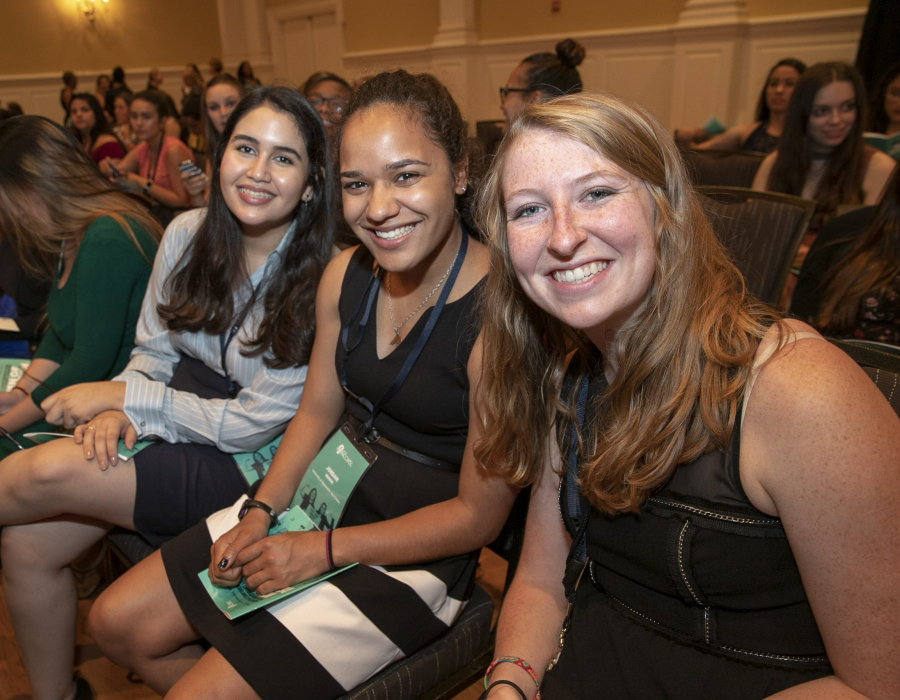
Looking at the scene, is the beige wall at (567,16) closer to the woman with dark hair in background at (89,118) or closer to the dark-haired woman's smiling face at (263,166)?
the woman with dark hair in background at (89,118)

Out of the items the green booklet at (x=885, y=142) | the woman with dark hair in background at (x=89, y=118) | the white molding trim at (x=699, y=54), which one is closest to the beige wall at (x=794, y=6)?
the white molding trim at (x=699, y=54)

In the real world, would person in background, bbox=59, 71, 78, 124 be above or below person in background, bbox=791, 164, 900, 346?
above

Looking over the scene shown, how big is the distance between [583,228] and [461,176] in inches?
22.9

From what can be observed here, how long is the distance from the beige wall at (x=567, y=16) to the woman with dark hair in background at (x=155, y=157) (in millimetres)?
4074

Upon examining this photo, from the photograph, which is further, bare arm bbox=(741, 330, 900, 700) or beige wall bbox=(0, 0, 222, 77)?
beige wall bbox=(0, 0, 222, 77)

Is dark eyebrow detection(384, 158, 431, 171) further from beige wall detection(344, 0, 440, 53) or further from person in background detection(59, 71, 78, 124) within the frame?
person in background detection(59, 71, 78, 124)

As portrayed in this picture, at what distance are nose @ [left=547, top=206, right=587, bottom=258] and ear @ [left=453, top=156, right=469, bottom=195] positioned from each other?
0.53 metres

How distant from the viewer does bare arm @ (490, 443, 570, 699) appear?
112 centimetres

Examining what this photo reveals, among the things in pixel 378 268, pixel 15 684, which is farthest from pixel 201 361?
pixel 15 684

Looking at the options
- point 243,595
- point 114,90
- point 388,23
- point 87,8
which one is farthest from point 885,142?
point 87,8

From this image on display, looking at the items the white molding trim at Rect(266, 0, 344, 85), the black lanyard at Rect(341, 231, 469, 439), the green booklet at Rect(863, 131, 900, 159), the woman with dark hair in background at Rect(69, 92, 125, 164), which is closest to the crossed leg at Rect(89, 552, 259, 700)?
the black lanyard at Rect(341, 231, 469, 439)

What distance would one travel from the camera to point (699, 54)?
19.9ft

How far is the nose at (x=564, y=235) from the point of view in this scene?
884 millimetres

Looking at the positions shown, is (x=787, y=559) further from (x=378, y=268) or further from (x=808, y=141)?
(x=808, y=141)
